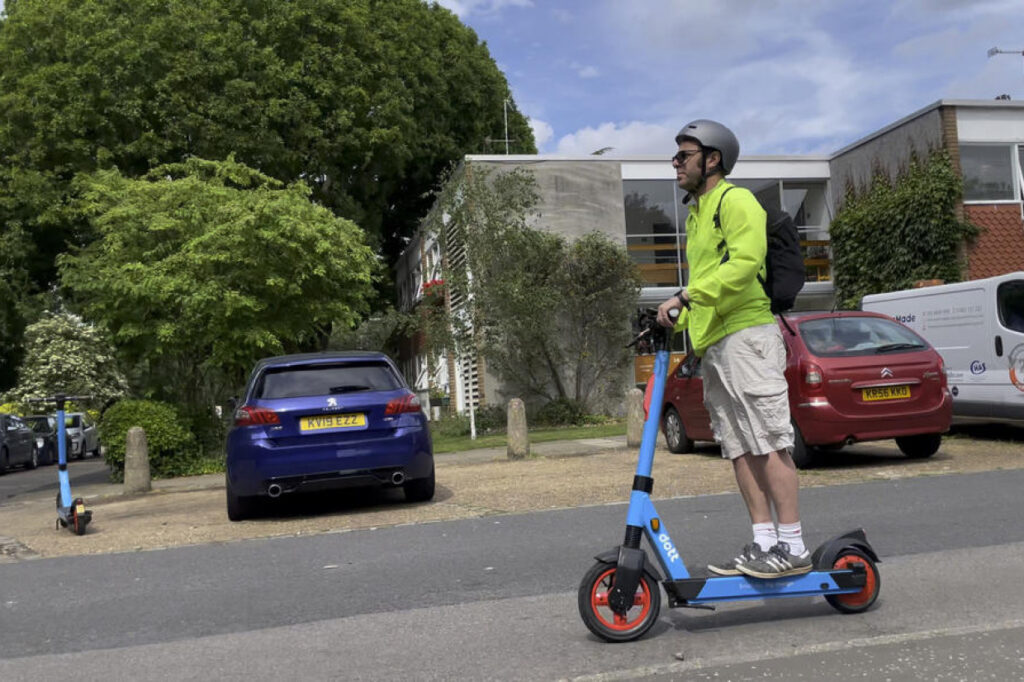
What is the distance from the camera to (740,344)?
4.26 meters

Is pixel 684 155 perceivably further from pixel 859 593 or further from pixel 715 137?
pixel 859 593

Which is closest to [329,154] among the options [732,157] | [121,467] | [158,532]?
[121,467]

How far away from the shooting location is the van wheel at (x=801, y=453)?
10453 millimetres

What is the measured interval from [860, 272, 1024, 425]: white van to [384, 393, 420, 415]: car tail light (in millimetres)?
7281

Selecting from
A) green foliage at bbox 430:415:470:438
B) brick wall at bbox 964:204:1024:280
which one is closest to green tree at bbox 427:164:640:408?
green foliage at bbox 430:415:470:438

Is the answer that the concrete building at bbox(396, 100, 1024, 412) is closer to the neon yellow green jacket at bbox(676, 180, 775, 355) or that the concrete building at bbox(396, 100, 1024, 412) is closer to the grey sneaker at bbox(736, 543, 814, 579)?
the neon yellow green jacket at bbox(676, 180, 775, 355)

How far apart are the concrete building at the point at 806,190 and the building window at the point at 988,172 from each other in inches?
0.9

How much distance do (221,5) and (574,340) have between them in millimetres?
13842

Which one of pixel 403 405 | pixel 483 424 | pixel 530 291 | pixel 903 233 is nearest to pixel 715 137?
pixel 403 405

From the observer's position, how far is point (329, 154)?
28281mm

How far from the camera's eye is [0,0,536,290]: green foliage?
82.9 feet

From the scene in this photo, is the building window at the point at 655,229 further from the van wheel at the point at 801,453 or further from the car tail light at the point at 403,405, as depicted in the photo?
the car tail light at the point at 403,405

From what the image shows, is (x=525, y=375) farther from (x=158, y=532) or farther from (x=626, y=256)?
(x=158, y=532)

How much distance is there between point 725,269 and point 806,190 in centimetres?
2368
